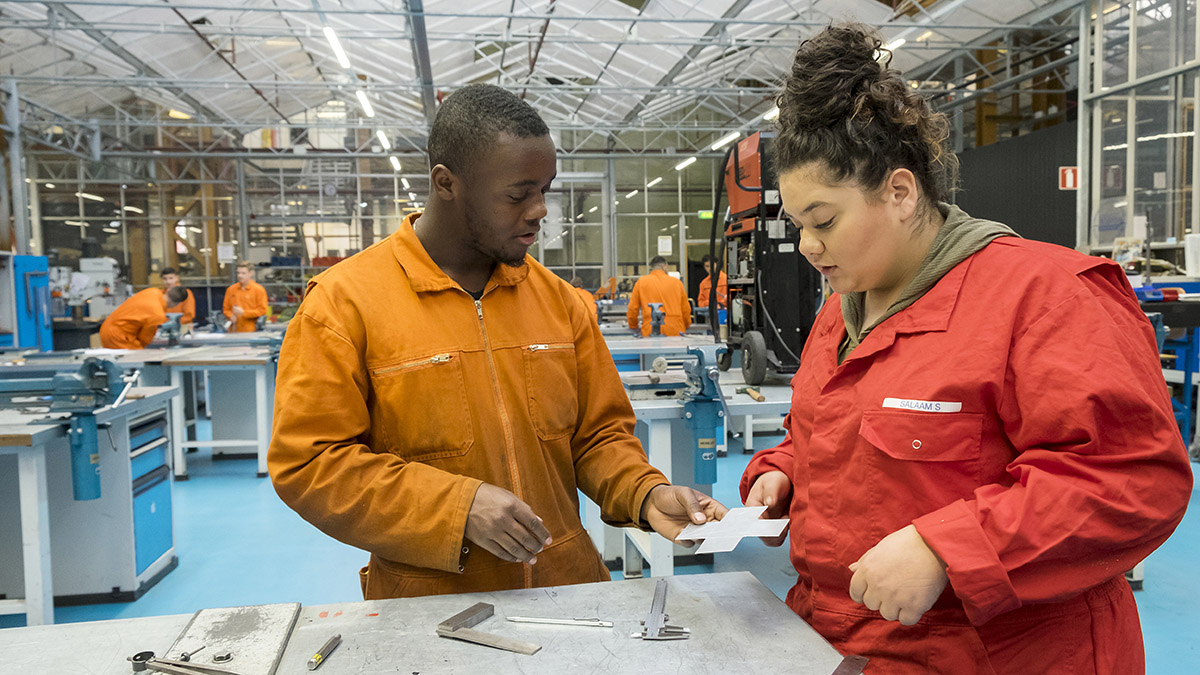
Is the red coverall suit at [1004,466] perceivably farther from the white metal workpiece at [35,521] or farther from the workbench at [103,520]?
the workbench at [103,520]

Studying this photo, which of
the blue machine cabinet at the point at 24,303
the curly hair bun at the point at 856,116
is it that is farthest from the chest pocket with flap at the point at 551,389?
the blue machine cabinet at the point at 24,303

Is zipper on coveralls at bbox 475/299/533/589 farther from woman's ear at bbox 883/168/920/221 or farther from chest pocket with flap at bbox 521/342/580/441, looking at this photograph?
woman's ear at bbox 883/168/920/221

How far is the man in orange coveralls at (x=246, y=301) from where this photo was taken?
931cm

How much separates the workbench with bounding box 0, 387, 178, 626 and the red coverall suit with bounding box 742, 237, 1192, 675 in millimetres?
2965

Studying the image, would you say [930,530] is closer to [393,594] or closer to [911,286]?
[911,286]

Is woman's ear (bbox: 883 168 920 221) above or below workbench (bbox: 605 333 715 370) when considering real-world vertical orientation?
above

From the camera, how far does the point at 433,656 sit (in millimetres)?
1097

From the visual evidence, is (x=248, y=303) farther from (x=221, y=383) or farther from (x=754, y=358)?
(x=754, y=358)

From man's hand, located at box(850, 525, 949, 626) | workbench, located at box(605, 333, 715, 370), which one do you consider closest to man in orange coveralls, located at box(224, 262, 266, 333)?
workbench, located at box(605, 333, 715, 370)

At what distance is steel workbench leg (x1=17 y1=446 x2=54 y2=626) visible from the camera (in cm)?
280

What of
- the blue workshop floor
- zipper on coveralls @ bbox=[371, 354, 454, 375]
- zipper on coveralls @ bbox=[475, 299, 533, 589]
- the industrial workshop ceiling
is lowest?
the blue workshop floor

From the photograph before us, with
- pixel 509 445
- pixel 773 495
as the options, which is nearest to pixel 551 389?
pixel 509 445

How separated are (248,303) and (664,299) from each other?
17.3ft

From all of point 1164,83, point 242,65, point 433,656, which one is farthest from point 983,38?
point 433,656
